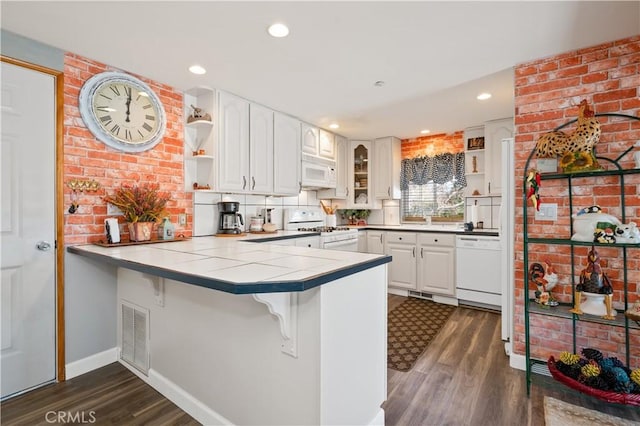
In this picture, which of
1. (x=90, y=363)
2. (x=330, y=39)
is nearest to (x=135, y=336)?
(x=90, y=363)

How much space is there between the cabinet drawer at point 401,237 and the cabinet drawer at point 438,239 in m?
0.11

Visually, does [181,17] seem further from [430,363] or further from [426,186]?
[426,186]

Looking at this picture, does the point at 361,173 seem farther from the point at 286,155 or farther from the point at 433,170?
the point at 286,155

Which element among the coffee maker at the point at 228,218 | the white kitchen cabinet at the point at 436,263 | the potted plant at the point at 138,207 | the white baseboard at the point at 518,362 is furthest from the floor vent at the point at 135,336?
the white kitchen cabinet at the point at 436,263

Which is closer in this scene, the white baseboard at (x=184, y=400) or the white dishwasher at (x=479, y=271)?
the white baseboard at (x=184, y=400)

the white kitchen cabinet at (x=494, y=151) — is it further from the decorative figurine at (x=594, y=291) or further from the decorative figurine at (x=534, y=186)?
the decorative figurine at (x=594, y=291)

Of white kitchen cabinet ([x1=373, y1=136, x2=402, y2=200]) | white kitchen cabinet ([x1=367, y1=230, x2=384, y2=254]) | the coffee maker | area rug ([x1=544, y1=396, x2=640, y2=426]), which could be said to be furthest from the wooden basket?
white kitchen cabinet ([x1=373, y1=136, x2=402, y2=200])

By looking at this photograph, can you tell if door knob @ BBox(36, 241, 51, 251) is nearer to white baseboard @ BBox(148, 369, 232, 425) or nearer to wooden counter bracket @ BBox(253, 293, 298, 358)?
white baseboard @ BBox(148, 369, 232, 425)

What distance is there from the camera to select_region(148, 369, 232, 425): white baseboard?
171 centimetres

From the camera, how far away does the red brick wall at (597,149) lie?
2039 mm

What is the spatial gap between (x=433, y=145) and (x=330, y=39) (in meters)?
3.22

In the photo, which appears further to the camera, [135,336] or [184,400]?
[135,336]

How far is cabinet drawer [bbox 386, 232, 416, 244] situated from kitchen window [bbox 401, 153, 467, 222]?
0.82 metres

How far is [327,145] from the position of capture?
4.48m
